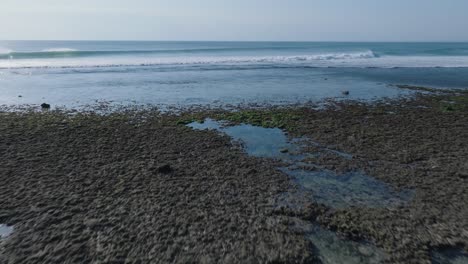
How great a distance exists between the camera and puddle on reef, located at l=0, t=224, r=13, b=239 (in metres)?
7.51

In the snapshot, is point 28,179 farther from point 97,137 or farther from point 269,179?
point 269,179

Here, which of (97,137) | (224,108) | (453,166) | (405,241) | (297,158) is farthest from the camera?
(224,108)

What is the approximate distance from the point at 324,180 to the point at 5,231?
9.80 metres

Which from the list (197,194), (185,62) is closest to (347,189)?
(197,194)

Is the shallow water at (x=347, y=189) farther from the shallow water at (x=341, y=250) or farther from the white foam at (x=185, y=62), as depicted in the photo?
the white foam at (x=185, y=62)

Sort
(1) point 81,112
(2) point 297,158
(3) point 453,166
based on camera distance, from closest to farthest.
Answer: (3) point 453,166 < (2) point 297,158 < (1) point 81,112

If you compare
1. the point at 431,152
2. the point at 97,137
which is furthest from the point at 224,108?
the point at 431,152

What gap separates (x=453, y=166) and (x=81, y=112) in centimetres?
2085

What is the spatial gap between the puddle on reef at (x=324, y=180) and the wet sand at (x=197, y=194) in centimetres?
40

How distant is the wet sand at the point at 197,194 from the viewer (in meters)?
7.15

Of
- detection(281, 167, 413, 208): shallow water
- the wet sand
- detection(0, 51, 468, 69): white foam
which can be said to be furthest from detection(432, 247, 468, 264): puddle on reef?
detection(0, 51, 468, 69): white foam

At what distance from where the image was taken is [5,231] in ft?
25.2

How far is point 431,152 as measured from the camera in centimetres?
1287

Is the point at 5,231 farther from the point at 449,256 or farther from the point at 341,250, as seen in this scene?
the point at 449,256
